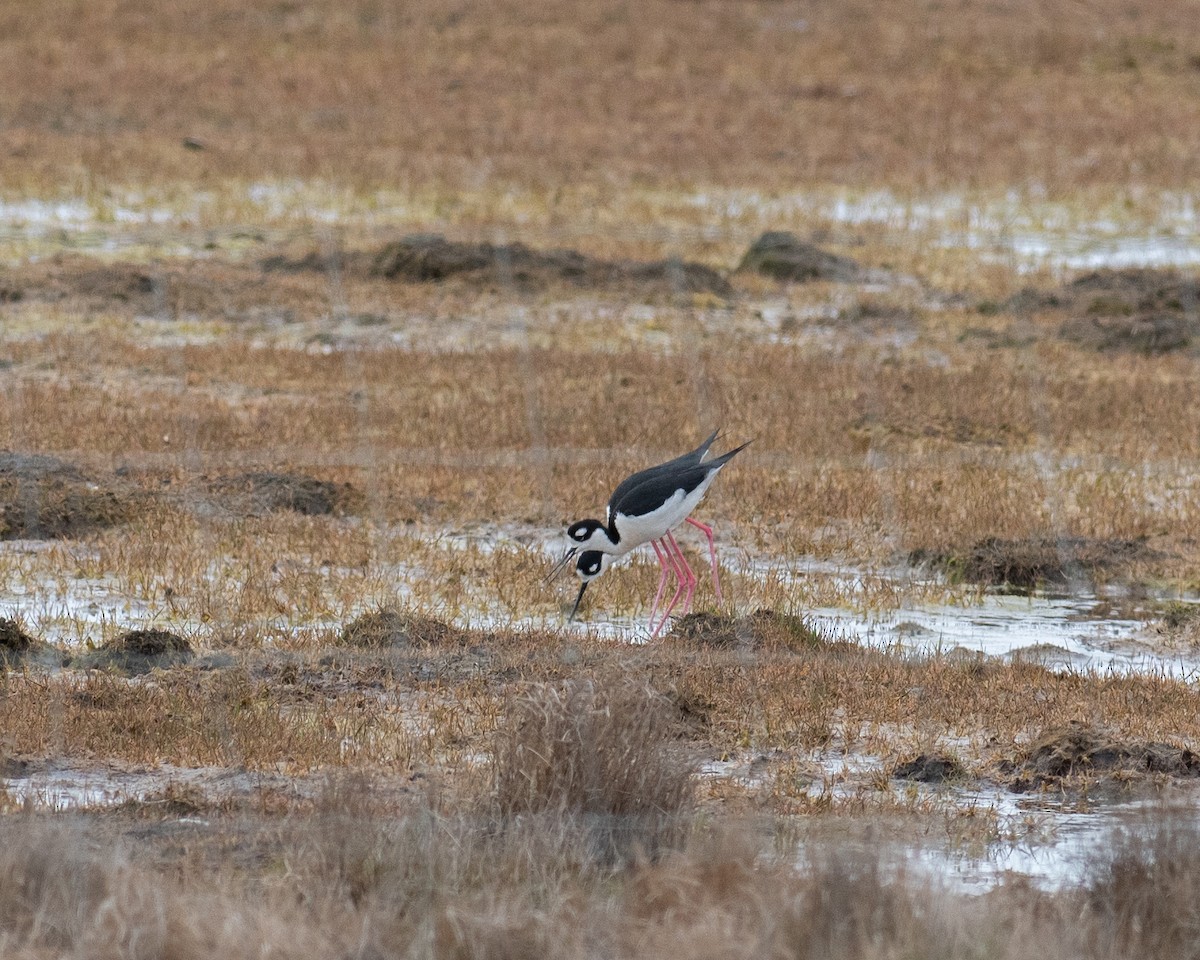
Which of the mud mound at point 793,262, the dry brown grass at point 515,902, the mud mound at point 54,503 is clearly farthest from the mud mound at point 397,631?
the mud mound at point 793,262

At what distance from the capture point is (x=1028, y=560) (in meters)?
12.0

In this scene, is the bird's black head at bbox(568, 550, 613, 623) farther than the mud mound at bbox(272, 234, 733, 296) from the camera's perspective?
No

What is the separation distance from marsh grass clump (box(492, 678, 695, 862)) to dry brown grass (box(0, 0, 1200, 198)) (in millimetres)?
22056

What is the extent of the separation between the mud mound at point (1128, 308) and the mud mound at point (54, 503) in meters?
11.3

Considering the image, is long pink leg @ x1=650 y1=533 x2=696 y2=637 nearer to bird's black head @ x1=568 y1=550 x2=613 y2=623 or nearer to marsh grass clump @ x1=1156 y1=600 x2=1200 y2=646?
bird's black head @ x1=568 y1=550 x2=613 y2=623

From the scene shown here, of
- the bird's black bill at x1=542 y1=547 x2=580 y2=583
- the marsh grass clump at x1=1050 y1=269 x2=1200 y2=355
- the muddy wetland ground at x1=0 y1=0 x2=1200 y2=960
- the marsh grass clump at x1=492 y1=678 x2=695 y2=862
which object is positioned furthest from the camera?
the marsh grass clump at x1=1050 y1=269 x2=1200 y2=355

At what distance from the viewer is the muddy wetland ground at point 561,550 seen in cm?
613

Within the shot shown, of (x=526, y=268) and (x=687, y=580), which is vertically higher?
(x=687, y=580)

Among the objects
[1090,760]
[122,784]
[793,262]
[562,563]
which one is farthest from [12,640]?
[793,262]

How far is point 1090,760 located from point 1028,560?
→ 13.3 feet

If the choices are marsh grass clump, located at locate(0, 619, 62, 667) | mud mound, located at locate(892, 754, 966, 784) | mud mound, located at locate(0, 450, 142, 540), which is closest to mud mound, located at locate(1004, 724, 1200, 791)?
mud mound, located at locate(892, 754, 966, 784)

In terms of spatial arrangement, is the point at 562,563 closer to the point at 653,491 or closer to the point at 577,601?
the point at 577,601

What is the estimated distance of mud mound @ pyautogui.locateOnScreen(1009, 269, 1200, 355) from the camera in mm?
20062

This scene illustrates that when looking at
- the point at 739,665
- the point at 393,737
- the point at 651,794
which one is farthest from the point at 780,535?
the point at 651,794
